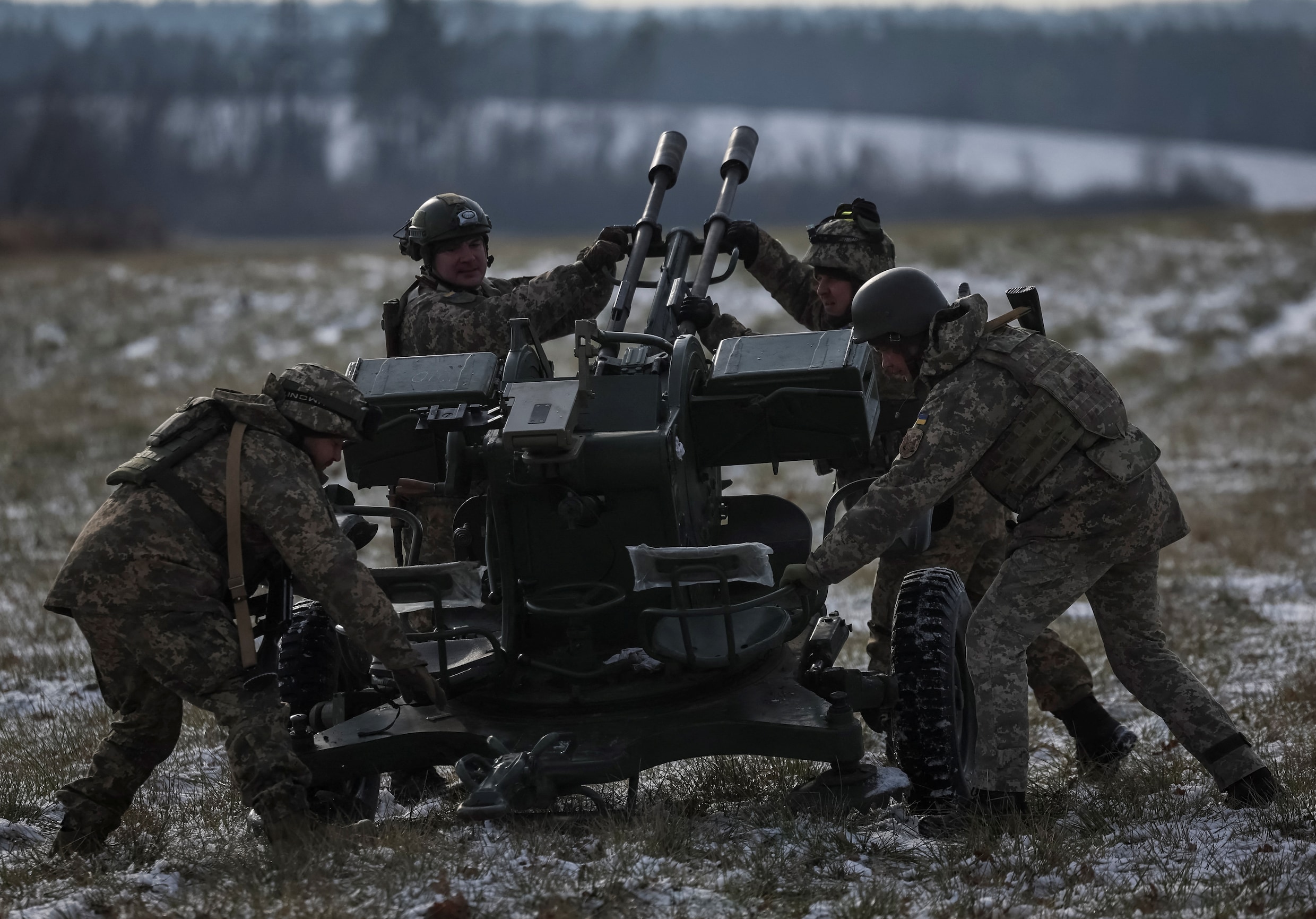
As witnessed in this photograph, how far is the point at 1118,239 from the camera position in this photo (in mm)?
32688

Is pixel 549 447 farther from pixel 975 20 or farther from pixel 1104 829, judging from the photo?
pixel 975 20

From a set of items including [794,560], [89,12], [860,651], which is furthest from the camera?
[89,12]

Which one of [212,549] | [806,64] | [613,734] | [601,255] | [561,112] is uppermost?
[806,64]

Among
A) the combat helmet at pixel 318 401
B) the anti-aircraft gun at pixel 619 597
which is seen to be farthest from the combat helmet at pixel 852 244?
the combat helmet at pixel 318 401

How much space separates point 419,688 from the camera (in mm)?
5844

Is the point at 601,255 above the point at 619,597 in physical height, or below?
above

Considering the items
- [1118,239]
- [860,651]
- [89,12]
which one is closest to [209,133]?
[1118,239]

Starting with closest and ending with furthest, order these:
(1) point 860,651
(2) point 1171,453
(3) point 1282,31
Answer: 1. (1) point 860,651
2. (2) point 1171,453
3. (3) point 1282,31

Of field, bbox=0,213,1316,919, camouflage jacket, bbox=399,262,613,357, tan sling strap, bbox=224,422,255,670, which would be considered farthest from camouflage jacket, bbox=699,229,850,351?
tan sling strap, bbox=224,422,255,670

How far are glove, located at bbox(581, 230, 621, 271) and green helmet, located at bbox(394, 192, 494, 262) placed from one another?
0.49 meters

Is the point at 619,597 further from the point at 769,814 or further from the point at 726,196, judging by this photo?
the point at 726,196

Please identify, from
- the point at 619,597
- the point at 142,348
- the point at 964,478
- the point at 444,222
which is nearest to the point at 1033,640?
the point at 964,478

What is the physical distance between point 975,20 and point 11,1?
8709cm

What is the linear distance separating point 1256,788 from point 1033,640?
0.96 metres
